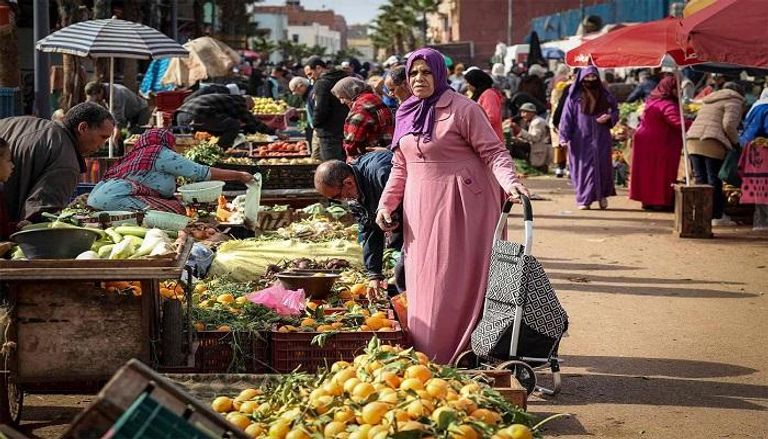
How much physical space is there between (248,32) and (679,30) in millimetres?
66991

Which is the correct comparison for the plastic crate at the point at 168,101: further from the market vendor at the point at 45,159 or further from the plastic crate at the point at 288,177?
the market vendor at the point at 45,159

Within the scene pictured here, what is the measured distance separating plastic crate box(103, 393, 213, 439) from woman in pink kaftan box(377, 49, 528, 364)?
353cm

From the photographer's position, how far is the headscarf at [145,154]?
351 inches

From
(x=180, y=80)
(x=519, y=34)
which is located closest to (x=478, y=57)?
(x=519, y=34)

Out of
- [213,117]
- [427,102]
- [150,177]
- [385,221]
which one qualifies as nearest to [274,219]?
[150,177]

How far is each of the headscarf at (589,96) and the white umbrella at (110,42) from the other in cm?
502

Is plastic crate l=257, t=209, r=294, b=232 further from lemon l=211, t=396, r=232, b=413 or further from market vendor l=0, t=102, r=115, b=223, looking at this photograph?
lemon l=211, t=396, r=232, b=413

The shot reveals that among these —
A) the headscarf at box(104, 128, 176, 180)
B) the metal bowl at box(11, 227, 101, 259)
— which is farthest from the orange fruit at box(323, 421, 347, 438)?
the headscarf at box(104, 128, 176, 180)

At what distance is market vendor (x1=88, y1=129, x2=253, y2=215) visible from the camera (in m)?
8.70

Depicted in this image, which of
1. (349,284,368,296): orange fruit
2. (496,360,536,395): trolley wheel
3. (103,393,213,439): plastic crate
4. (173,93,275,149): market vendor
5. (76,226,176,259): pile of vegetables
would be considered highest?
(173,93,275,149): market vendor

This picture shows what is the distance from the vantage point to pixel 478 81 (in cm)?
1247

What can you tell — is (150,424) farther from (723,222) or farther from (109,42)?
(723,222)

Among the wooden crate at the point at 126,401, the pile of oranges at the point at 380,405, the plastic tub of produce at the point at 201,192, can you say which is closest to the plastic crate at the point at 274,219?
the plastic tub of produce at the point at 201,192

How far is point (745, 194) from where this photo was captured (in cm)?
1419
